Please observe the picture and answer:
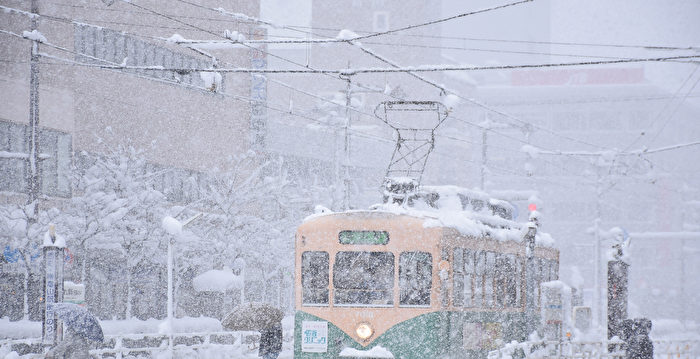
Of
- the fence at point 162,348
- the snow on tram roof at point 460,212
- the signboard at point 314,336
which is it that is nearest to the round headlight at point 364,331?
the signboard at point 314,336

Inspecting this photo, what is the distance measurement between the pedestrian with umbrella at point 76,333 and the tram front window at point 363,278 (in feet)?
11.6

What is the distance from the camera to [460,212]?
14.9 meters

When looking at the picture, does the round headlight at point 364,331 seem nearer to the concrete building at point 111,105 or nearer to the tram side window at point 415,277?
the tram side window at point 415,277

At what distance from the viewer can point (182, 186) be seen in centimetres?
3681

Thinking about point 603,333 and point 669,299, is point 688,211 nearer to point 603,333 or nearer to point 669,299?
point 669,299

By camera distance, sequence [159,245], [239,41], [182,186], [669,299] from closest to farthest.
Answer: [239,41]
[159,245]
[182,186]
[669,299]

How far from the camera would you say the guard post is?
16141 millimetres

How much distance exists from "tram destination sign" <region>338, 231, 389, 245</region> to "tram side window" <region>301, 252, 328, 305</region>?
14.1 inches

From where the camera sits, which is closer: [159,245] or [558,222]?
[159,245]

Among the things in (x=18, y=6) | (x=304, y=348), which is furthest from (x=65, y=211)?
(x=304, y=348)

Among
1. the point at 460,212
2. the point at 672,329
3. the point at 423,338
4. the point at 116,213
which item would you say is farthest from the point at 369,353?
the point at 672,329

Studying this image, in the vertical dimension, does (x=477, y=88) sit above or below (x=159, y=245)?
above

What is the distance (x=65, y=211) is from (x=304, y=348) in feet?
52.6

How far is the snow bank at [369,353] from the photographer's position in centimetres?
1355
